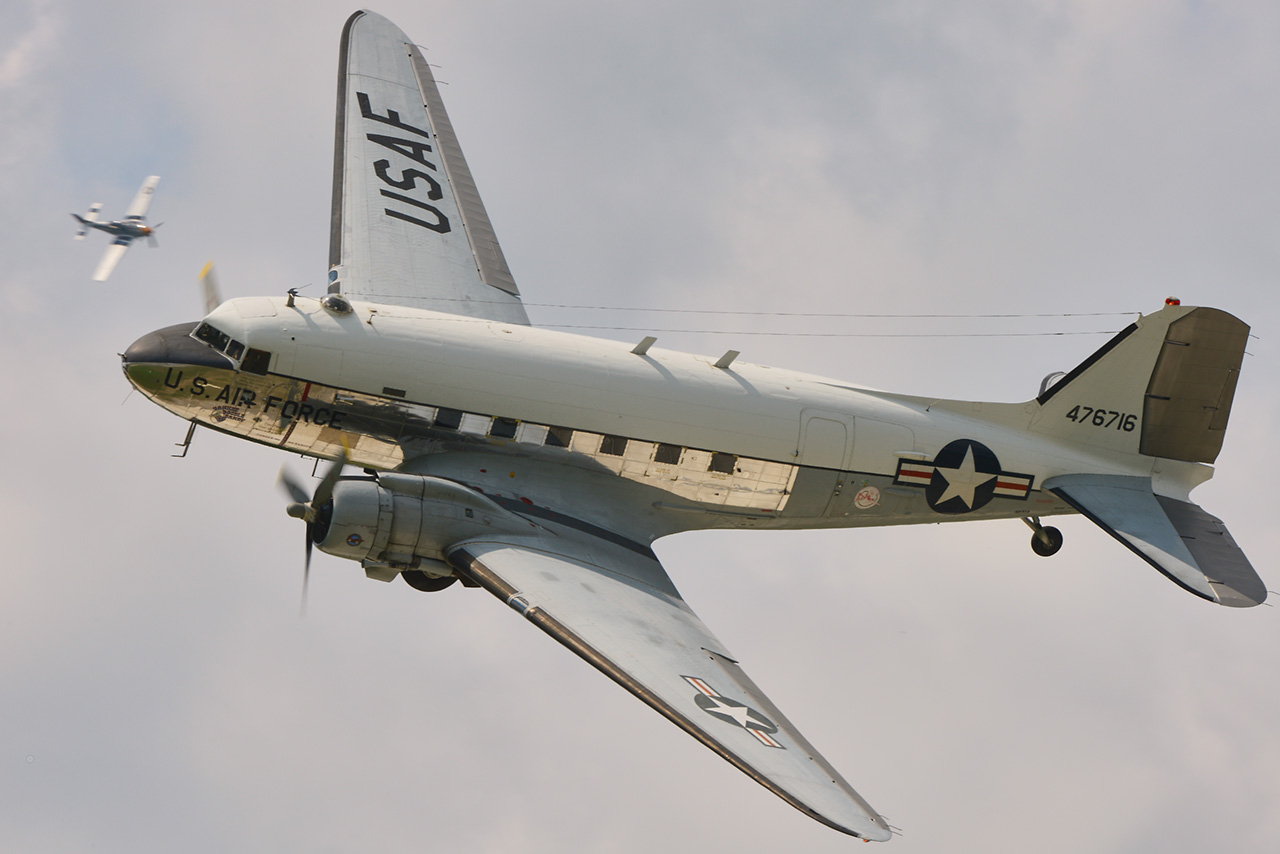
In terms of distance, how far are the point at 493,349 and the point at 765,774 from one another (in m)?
8.55

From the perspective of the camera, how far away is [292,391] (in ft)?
65.7

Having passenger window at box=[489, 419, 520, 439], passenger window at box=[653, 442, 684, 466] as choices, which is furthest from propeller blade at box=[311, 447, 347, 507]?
passenger window at box=[653, 442, 684, 466]

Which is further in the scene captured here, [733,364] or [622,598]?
[733,364]

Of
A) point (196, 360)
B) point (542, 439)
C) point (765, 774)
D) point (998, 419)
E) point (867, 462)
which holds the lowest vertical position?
point (765, 774)

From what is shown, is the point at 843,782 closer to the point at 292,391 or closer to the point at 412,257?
the point at 292,391

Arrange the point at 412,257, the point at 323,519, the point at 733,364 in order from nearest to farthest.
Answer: the point at 323,519, the point at 733,364, the point at 412,257

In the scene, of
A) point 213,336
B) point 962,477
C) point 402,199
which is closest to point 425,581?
point 213,336

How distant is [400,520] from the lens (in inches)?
748

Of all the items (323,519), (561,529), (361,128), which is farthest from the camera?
(361,128)

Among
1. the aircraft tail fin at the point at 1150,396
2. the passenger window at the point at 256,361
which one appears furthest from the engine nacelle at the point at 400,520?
the aircraft tail fin at the point at 1150,396

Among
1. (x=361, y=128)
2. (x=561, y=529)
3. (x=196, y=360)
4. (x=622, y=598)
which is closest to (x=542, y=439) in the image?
(x=561, y=529)

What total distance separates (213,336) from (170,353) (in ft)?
2.28

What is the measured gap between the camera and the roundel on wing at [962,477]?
23.1 meters

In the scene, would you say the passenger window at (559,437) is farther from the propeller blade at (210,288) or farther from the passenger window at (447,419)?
the propeller blade at (210,288)
